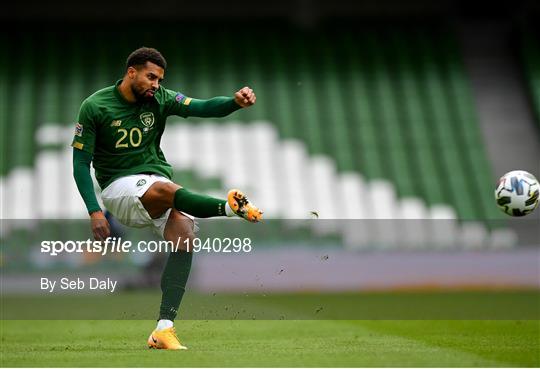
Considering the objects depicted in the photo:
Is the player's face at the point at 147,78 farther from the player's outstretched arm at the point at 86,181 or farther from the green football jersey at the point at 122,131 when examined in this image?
the player's outstretched arm at the point at 86,181

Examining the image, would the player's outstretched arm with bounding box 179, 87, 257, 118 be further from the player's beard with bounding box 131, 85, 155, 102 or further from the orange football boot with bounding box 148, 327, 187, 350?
the orange football boot with bounding box 148, 327, 187, 350

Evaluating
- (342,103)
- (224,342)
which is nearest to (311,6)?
(342,103)

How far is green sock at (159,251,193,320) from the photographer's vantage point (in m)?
7.00

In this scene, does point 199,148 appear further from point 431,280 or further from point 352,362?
point 352,362

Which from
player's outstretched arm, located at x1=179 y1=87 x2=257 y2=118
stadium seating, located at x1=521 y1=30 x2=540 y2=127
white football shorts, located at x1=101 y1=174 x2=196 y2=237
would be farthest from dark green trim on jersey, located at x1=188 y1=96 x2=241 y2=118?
stadium seating, located at x1=521 y1=30 x2=540 y2=127

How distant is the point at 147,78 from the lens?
23.6 ft

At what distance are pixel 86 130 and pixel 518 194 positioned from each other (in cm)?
409

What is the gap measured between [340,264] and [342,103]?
18.0 ft

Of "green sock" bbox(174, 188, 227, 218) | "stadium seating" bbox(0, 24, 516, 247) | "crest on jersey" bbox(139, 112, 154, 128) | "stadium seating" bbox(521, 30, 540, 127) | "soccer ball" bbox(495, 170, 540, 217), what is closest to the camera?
"green sock" bbox(174, 188, 227, 218)

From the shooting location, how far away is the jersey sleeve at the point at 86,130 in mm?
7109

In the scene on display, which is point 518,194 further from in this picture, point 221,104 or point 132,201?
point 132,201

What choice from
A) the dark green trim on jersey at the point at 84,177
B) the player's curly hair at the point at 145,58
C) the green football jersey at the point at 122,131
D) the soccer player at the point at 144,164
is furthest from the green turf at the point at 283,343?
the player's curly hair at the point at 145,58

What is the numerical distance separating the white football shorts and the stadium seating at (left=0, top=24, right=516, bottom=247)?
11.6 metres

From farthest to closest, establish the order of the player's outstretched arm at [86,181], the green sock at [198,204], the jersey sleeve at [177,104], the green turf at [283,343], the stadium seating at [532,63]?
the stadium seating at [532,63], the jersey sleeve at [177,104], the player's outstretched arm at [86,181], the green sock at [198,204], the green turf at [283,343]
